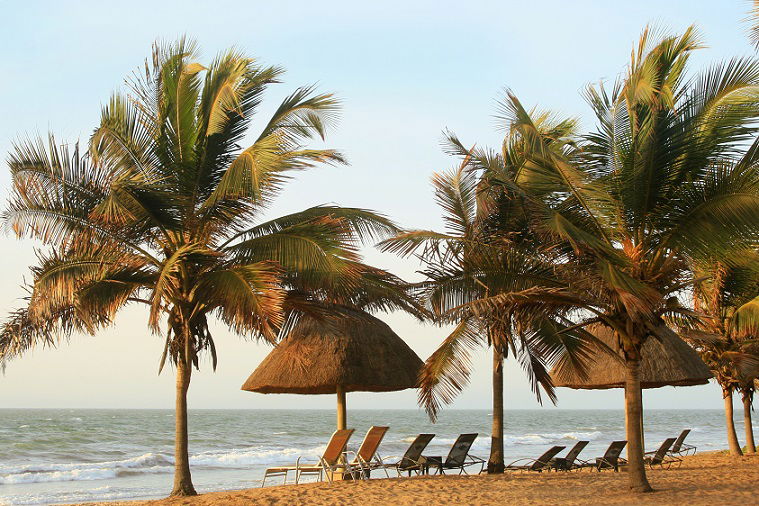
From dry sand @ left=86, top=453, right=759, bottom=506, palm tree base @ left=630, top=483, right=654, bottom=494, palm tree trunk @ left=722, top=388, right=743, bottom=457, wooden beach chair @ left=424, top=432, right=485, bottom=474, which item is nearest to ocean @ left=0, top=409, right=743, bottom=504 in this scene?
wooden beach chair @ left=424, top=432, right=485, bottom=474

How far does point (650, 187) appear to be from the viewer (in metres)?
8.76

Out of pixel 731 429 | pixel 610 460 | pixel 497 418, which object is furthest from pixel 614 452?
pixel 731 429

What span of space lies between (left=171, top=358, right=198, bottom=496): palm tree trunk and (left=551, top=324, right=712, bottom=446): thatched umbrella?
688cm

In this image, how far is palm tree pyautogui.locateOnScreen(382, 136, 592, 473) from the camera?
950 cm

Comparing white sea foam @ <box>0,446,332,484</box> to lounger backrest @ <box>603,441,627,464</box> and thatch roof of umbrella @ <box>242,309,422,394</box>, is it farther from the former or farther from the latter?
lounger backrest @ <box>603,441,627,464</box>

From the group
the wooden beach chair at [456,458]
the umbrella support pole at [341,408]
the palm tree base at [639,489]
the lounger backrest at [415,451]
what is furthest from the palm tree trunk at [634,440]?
the umbrella support pole at [341,408]

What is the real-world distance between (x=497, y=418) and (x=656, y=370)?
4.10 m

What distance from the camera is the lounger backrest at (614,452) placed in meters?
13.6

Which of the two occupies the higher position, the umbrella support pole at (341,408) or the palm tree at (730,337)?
the palm tree at (730,337)

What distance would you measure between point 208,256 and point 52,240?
73.6 inches

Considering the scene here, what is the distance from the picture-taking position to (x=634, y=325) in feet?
29.7

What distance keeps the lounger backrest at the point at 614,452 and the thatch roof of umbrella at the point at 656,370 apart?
1163mm

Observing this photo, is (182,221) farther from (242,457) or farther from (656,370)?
(242,457)

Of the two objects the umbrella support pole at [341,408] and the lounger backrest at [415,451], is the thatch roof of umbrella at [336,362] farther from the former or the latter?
the lounger backrest at [415,451]
